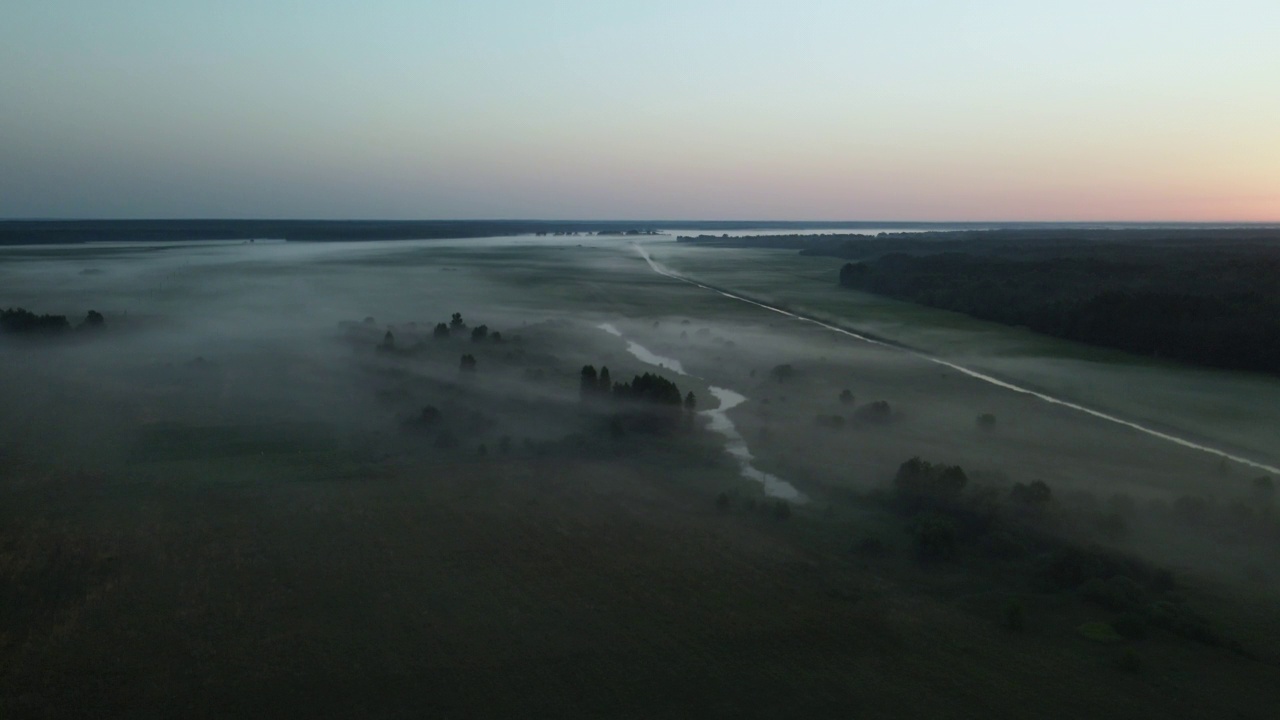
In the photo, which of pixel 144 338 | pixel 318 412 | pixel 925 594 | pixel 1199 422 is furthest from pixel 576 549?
pixel 144 338

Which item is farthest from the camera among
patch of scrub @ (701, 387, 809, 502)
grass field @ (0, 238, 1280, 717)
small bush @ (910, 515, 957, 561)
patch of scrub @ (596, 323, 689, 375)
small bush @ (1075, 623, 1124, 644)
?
patch of scrub @ (596, 323, 689, 375)

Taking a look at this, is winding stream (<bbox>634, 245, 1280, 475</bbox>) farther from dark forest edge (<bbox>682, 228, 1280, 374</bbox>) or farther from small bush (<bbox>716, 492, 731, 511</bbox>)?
small bush (<bbox>716, 492, 731, 511</bbox>)

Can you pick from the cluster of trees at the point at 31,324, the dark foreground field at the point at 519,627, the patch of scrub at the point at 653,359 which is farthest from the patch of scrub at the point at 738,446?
the cluster of trees at the point at 31,324

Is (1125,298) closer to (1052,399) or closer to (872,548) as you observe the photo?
(1052,399)

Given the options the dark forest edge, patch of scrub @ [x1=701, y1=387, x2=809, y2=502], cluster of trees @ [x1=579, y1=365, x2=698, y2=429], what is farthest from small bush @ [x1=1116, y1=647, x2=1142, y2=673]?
the dark forest edge

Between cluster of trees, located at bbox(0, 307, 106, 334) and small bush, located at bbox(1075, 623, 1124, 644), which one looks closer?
small bush, located at bbox(1075, 623, 1124, 644)

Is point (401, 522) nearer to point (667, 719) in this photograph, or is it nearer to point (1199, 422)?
point (667, 719)

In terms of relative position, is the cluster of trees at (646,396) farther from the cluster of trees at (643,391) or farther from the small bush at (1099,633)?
the small bush at (1099,633)
